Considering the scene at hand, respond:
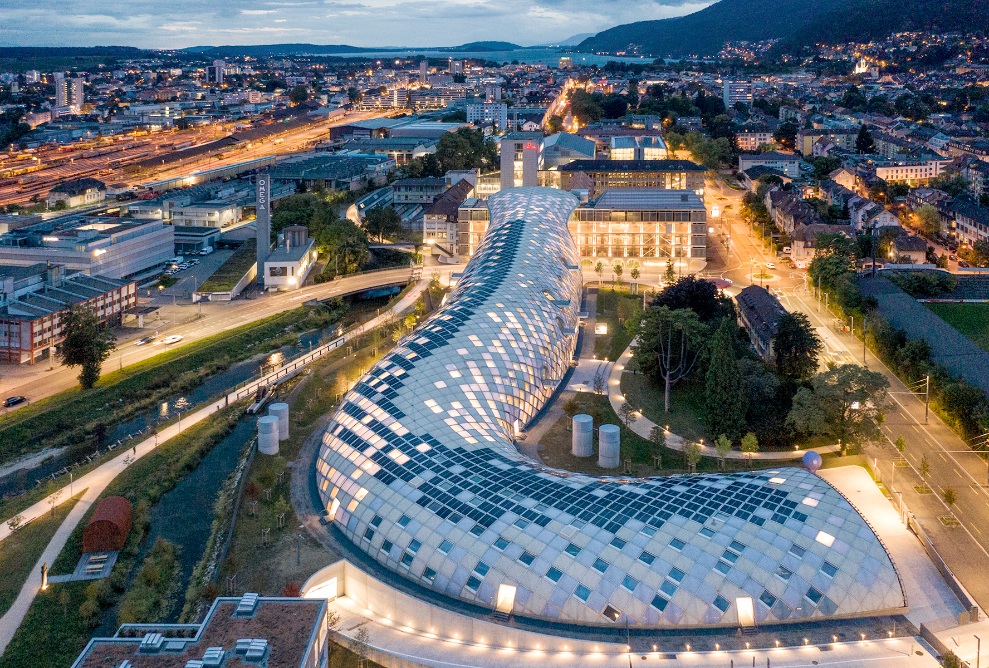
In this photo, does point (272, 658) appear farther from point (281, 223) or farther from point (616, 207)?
point (281, 223)

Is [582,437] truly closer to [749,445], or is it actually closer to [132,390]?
[749,445]

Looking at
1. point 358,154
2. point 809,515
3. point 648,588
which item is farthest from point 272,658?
point 358,154

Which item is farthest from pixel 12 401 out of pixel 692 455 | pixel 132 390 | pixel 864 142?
pixel 864 142

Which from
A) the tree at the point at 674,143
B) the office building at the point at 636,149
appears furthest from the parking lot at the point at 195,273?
the tree at the point at 674,143

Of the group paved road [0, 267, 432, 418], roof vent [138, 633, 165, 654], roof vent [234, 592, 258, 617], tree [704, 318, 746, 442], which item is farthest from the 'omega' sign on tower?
roof vent [138, 633, 165, 654]

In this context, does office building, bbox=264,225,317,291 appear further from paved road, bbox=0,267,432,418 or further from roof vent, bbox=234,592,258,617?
roof vent, bbox=234,592,258,617

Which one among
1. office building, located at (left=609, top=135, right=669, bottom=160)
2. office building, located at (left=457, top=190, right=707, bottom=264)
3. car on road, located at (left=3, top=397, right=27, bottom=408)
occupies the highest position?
office building, located at (left=609, top=135, right=669, bottom=160)
